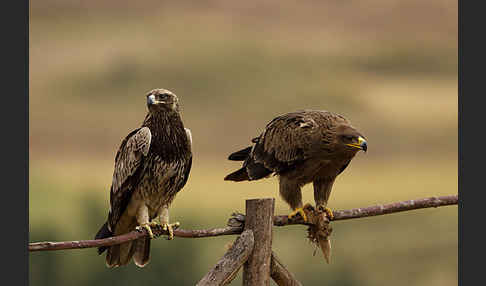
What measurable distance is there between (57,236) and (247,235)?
7.99 feet

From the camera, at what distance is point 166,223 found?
3086 millimetres

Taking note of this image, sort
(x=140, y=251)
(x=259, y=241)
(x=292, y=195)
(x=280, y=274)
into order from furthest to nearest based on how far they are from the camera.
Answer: (x=292, y=195), (x=140, y=251), (x=280, y=274), (x=259, y=241)

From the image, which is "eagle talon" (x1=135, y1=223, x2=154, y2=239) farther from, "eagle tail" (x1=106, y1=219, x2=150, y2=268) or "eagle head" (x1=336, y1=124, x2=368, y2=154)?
"eagle head" (x1=336, y1=124, x2=368, y2=154)

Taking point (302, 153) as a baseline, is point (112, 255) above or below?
below

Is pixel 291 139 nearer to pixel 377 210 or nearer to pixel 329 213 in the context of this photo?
pixel 329 213

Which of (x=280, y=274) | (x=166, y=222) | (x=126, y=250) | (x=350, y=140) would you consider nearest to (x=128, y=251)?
(x=126, y=250)

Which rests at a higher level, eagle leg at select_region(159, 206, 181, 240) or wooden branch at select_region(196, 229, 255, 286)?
eagle leg at select_region(159, 206, 181, 240)

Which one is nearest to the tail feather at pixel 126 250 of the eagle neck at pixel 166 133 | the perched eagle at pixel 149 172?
the perched eagle at pixel 149 172

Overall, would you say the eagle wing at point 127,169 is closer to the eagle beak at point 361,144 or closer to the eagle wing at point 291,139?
the eagle wing at point 291,139

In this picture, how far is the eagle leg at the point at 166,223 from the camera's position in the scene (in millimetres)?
2982

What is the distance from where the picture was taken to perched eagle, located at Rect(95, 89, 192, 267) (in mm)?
2967

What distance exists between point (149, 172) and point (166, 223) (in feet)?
0.90

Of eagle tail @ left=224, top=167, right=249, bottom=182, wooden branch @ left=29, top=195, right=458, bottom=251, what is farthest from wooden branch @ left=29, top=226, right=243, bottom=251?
eagle tail @ left=224, top=167, right=249, bottom=182

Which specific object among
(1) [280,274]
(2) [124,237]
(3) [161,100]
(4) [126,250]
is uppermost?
(3) [161,100]
